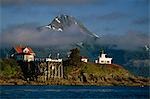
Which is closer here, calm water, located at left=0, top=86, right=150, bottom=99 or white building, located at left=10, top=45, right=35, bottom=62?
calm water, located at left=0, top=86, right=150, bottom=99

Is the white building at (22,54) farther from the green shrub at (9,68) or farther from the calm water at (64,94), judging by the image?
the calm water at (64,94)

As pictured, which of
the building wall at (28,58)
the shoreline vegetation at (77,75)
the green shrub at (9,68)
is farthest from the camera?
the building wall at (28,58)

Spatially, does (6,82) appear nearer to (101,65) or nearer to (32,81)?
(32,81)

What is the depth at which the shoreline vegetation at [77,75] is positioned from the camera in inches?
3703

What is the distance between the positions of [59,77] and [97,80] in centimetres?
814

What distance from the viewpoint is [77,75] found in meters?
103

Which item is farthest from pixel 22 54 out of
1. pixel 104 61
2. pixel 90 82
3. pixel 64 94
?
pixel 64 94

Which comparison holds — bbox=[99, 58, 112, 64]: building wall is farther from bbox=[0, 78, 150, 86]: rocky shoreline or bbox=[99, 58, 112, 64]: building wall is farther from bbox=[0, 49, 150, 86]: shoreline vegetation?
bbox=[0, 78, 150, 86]: rocky shoreline

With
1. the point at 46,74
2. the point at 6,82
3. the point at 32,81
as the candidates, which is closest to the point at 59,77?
the point at 46,74

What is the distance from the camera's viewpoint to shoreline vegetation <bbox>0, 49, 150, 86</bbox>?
309 feet

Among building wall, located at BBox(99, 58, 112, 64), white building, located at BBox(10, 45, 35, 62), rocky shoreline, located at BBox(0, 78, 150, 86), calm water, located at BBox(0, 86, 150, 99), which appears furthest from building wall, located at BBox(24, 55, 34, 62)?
calm water, located at BBox(0, 86, 150, 99)

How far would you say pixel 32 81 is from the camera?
307 feet

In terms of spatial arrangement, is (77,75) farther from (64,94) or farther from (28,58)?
(64,94)

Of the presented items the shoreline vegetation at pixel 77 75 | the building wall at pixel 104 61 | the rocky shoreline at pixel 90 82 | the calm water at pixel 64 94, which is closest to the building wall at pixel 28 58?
the shoreline vegetation at pixel 77 75
